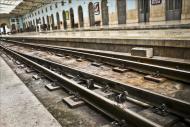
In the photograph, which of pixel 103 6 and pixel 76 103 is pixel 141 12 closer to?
pixel 103 6

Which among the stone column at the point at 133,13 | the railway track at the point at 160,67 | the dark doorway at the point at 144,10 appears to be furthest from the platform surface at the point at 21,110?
the stone column at the point at 133,13

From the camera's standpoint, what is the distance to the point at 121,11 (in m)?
24.3

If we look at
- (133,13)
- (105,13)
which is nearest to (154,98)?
(133,13)

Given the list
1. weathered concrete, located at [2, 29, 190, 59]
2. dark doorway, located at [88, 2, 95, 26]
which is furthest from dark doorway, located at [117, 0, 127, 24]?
weathered concrete, located at [2, 29, 190, 59]

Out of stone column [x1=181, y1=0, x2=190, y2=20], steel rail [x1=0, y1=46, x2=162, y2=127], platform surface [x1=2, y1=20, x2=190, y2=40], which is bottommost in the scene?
steel rail [x1=0, y1=46, x2=162, y2=127]

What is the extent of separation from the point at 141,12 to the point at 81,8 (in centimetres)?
1428

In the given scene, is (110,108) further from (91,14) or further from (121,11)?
(91,14)

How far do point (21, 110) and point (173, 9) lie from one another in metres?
16.9

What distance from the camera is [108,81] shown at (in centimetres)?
492

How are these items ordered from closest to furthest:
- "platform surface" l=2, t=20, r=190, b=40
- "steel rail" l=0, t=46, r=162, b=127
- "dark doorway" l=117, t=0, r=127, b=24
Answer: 1. "steel rail" l=0, t=46, r=162, b=127
2. "platform surface" l=2, t=20, r=190, b=40
3. "dark doorway" l=117, t=0, r=127, b=24

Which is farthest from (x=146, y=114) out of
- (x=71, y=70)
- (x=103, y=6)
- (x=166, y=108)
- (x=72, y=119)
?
(x=103, y=6)

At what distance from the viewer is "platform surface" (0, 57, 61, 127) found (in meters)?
3.14

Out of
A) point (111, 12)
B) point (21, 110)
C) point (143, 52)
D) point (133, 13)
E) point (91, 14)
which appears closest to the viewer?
point (21, 110)

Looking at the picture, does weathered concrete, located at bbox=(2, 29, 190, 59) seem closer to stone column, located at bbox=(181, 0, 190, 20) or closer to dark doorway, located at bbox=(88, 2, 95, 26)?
stone column, located at bbox=(181, 0, 190, 20)
